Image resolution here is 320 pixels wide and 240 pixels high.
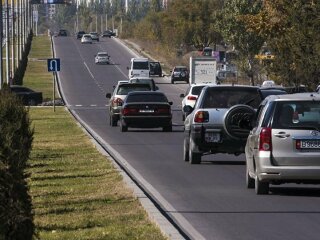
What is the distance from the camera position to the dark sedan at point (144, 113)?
4191 centimetres

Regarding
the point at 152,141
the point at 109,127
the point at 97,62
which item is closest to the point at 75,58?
the point at 97,62

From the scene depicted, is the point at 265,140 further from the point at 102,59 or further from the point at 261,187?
the point at 102,59

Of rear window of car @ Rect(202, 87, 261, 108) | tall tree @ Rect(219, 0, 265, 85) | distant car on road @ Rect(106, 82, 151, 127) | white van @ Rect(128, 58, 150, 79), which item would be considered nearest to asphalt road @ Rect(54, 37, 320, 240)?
rear window of car @ Rect(202, 87, 261, 108)

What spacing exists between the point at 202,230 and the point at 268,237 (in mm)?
1043

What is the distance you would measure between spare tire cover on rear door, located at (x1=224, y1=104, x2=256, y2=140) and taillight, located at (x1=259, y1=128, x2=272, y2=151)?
4437mm

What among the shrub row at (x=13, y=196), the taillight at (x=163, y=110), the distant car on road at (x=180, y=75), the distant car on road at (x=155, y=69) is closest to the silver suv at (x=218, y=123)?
the shrub row at (x=13, y=196)

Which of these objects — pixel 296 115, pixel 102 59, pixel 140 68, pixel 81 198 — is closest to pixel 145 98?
pixel 296 115

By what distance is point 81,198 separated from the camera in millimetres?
18141

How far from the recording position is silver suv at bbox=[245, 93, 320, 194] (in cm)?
1878

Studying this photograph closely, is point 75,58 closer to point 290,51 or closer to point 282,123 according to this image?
point 290,51

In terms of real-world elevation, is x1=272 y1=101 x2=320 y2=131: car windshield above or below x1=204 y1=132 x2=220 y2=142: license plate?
above

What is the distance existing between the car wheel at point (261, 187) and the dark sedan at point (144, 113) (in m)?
22.5

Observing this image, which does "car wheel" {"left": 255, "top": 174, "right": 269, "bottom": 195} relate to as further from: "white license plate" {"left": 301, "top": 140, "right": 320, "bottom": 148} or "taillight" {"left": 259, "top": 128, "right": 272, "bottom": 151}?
"white license plate" {"left": 301, "top": 140, "right": 320, "bottom": 148}

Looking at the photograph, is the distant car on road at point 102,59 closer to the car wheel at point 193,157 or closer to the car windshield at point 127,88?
the car windshield at point 127,88
